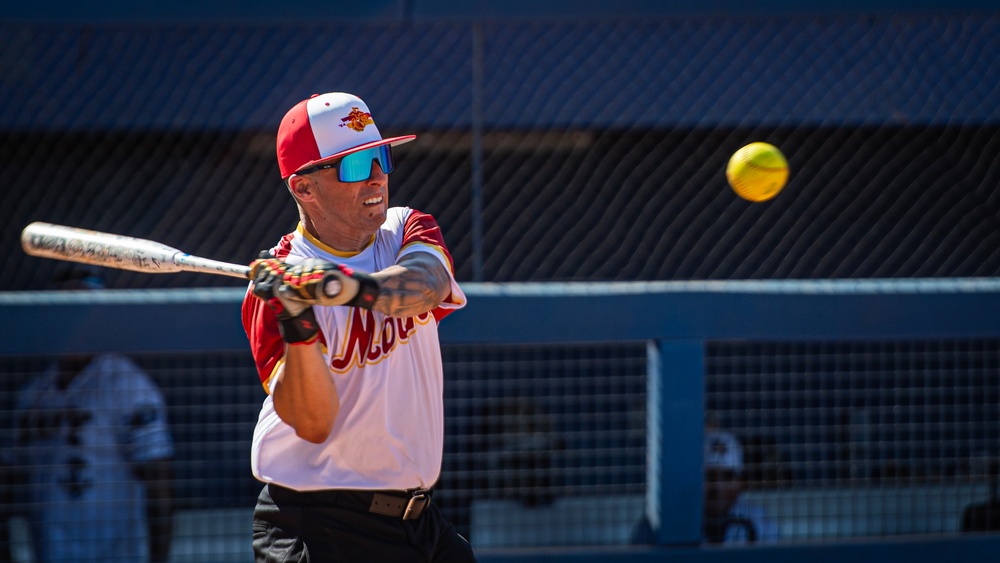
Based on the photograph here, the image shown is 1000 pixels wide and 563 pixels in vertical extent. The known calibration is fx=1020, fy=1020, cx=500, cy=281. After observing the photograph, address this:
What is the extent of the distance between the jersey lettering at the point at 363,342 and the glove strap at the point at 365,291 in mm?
280

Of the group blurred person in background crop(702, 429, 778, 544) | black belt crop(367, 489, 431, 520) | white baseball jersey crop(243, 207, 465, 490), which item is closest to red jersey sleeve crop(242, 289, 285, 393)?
white baseball jersey crop(243, 207, 465, 490)

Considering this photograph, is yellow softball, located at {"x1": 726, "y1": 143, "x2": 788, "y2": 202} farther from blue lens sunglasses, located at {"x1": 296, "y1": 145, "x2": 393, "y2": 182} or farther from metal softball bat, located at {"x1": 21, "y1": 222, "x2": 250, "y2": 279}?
metal softball bat, located at {"x1": 21, "y1": 222, "x2": 250, "y2": 279}

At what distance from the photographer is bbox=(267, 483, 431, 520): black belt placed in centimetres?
233

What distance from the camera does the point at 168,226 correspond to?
7090mm

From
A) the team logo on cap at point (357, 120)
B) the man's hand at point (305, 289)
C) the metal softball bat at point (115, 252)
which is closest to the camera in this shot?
the man's hand at point (305, 289)

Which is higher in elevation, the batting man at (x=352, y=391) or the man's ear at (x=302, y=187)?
the man's ear at (x=302, y=187)

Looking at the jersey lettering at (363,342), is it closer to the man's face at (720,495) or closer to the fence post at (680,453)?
the fence post at (680,453)

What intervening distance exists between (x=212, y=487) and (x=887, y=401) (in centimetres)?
465

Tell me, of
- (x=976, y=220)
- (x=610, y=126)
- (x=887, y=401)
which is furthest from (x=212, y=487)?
(x=976, y=220)

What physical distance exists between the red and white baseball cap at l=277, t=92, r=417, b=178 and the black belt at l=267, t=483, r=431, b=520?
29.5 inches

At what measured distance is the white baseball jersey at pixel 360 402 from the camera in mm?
2338

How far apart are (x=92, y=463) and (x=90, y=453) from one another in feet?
0.13

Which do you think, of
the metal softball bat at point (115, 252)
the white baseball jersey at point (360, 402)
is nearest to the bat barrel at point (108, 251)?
the metal softball bat at point (115, 252)

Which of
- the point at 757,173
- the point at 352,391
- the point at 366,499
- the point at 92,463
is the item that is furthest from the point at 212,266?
the point at 757,173
